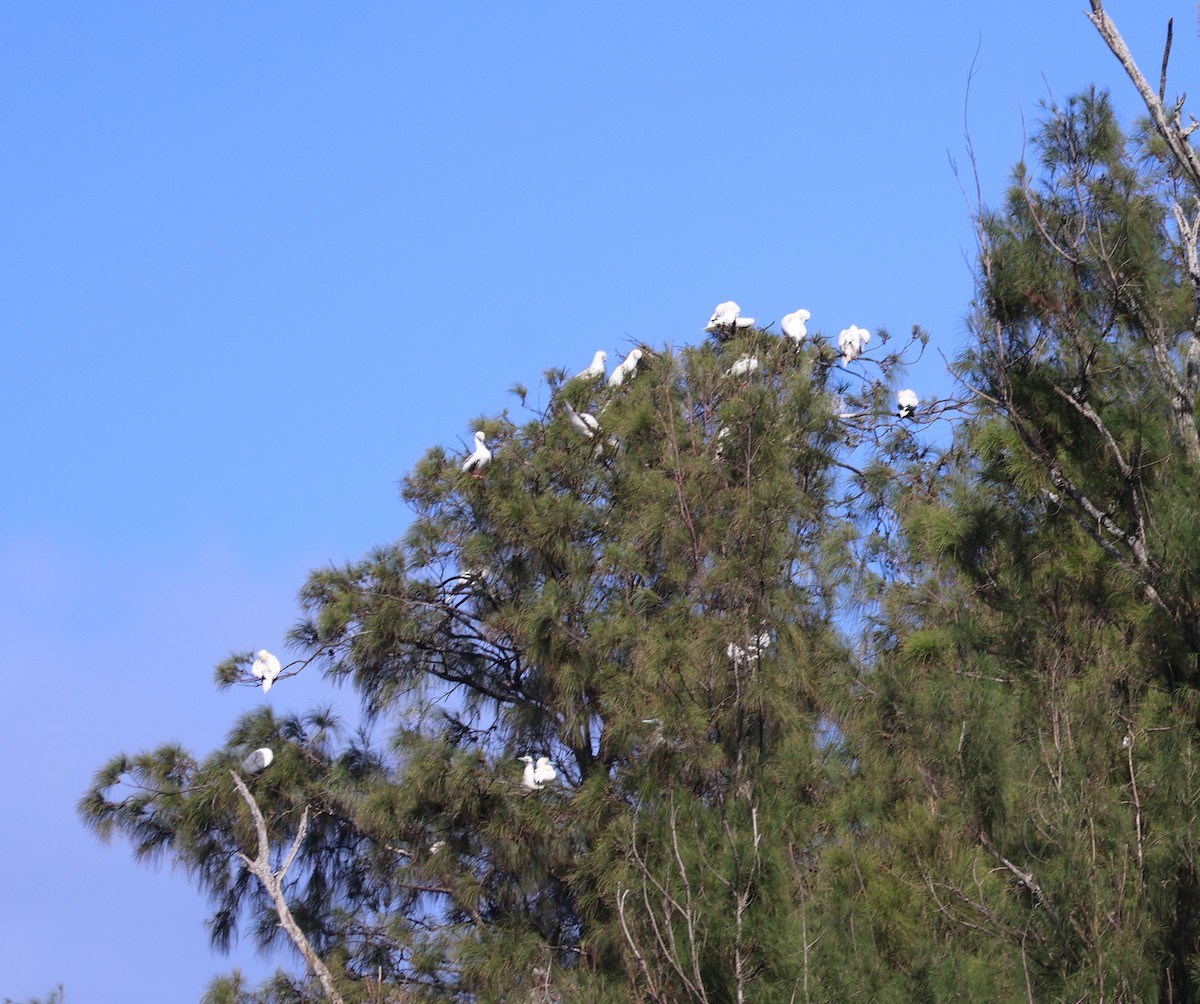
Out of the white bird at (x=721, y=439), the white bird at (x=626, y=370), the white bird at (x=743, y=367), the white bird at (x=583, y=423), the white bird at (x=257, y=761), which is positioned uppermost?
the white bird at (x=626, y=370)

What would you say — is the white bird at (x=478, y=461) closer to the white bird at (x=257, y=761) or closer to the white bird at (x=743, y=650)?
the white bird at (x=257, y=761)

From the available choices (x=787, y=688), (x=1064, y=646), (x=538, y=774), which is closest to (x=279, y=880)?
(x=538, y=774)

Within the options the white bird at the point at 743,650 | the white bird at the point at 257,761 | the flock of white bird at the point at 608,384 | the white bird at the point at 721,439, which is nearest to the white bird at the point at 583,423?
the flock of white bird at the point at 608,384

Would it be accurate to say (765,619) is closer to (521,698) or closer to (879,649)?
(879,649)

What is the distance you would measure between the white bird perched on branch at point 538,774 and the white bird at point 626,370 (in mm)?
1962

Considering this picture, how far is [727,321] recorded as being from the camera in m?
9.14

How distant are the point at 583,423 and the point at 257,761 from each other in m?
2.19

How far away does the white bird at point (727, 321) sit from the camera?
9.07 meters

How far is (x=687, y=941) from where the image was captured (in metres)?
4.84

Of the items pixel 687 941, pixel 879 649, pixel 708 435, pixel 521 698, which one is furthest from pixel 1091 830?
pixel 521 698

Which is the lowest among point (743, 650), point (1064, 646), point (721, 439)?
point (1064, 646)

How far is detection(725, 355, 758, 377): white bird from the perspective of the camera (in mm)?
7719

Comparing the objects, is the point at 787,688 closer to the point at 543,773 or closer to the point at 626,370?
the point at 543,773

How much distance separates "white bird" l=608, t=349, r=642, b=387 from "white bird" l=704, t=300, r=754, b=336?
0.71 metres
